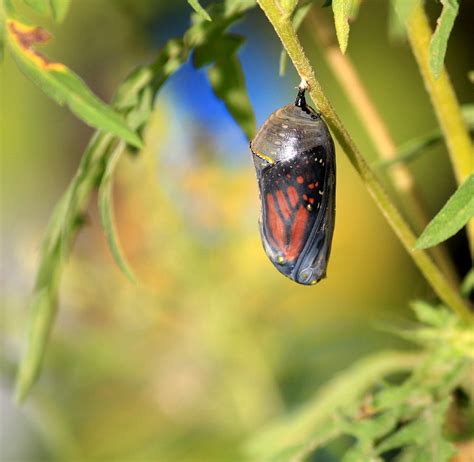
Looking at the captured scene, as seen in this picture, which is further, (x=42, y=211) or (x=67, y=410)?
(x=42, y=211)

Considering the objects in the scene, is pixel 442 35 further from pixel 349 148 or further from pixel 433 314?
pixel 433 314

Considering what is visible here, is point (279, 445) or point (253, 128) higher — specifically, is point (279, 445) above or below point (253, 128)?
below

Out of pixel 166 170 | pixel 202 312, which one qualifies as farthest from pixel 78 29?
pixel 202 312

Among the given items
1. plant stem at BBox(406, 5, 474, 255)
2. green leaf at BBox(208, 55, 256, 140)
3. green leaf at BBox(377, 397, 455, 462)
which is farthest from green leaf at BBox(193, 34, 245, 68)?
green leaf at BBox(377, 397, 455, 462)

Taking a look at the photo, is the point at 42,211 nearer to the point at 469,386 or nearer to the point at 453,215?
the point at 469,386

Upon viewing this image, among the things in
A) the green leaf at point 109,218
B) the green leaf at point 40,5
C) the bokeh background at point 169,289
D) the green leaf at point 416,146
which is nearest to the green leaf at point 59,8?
the green leaf at point 40,5

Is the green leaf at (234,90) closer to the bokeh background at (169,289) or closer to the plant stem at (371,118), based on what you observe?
the plant stem at (371,118)
